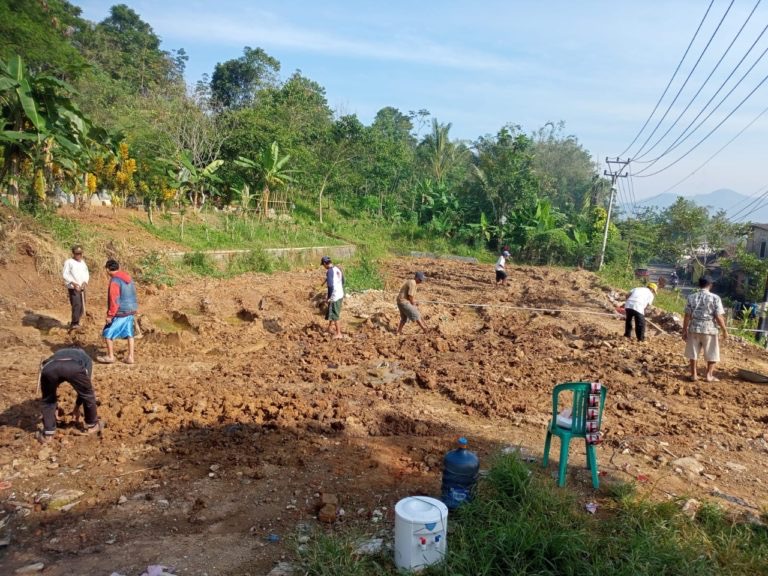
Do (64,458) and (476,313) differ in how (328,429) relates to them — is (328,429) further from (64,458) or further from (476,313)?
Result: (476,313)

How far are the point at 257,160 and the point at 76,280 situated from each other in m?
13.8

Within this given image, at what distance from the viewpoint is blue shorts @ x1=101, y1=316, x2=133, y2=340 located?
738 centimetres

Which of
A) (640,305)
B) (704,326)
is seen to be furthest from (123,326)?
(640,305)

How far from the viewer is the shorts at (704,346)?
765 cm

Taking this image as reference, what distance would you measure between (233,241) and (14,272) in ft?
22.8

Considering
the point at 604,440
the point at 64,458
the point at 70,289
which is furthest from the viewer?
the point at 70,289

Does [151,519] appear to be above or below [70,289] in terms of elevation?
below

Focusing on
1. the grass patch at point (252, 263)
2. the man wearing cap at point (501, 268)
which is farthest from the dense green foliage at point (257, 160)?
the man wearing cap at point (501, 268)

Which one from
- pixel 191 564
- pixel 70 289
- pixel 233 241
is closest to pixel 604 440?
pixel 191 564

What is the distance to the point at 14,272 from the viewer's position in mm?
10344

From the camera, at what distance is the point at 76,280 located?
28.5 ft

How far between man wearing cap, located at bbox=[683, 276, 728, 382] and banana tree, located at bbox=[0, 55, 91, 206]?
1181 centimetres

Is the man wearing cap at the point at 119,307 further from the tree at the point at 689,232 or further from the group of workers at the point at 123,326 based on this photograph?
the tree at the point at 689,232

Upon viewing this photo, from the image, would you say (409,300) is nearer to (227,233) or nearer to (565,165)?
(227,233)
